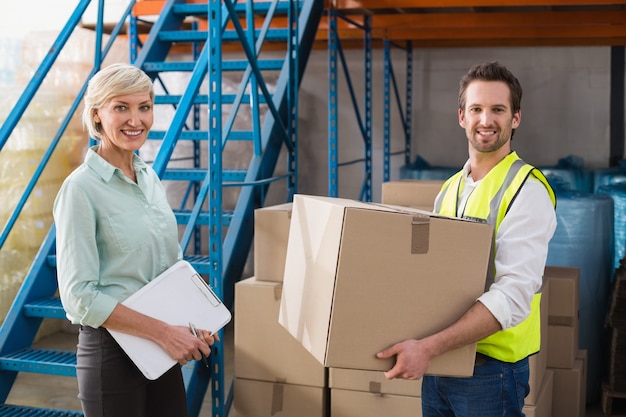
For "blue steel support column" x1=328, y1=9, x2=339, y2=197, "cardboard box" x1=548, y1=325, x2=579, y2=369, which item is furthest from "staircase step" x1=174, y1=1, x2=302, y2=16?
"cardboard box" x1=548, y1=325, x2=579, y2=369

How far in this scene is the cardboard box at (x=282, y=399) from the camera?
3.63 m

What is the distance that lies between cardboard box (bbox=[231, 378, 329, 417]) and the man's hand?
6.40 feet

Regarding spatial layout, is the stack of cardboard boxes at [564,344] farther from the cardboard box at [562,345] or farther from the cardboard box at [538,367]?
the cardboard box at [538,367]

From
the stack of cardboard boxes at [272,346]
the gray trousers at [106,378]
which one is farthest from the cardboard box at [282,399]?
the gray trousers at [106,378]

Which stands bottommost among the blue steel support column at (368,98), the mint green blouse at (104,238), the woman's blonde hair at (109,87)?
the mint green blouse at (104,238)

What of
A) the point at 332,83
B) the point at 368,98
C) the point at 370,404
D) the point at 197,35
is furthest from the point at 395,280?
the point at 368,98

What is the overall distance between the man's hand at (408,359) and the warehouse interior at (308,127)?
5.73 ft

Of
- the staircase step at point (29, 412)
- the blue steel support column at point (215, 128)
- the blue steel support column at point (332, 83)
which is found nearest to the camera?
the blue steel support column at point (215, 128)

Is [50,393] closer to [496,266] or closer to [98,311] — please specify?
[98,311]

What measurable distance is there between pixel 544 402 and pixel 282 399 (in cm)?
128

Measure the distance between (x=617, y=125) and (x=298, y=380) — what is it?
15.6ft

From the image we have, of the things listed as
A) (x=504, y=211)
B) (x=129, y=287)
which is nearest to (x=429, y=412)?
(x=504, y=211)

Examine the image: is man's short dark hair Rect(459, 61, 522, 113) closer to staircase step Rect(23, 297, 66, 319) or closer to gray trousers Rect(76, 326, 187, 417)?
gray trousers Rect(76, 326, 187, 417)

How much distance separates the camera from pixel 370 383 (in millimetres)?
3576
